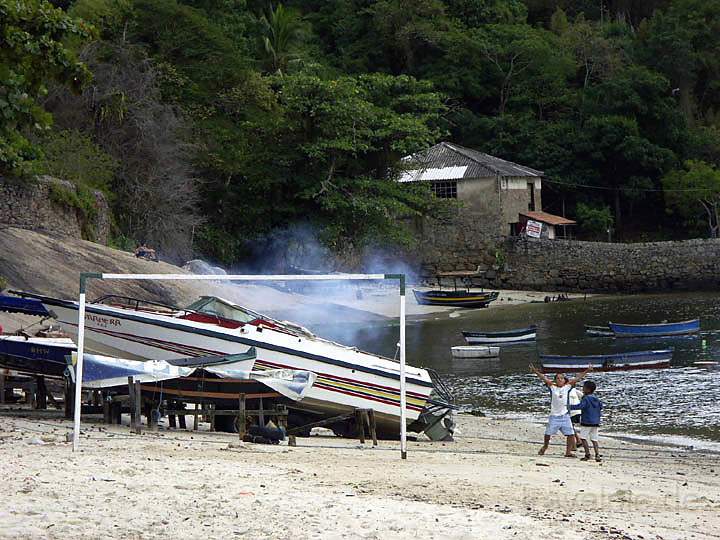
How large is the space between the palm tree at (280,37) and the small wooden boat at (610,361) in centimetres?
3547

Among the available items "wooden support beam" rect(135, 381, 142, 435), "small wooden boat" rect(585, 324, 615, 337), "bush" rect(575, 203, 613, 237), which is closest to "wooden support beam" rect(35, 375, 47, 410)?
"wooden support beam" rect(135, 381, 142, 435)

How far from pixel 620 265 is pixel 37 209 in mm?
32316

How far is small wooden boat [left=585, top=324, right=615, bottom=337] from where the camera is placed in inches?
1492

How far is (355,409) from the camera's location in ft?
56.2

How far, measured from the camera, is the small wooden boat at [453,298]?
48250mm

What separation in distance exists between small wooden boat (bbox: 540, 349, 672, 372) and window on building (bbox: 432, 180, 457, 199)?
2779 cm

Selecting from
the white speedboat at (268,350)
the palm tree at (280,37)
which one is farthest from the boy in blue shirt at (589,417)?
the palm tree at (280,37)

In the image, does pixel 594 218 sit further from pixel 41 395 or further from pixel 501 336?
pixel 41 395

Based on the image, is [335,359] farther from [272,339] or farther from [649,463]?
[649,463]

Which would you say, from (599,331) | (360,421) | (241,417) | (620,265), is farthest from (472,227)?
(241,417)

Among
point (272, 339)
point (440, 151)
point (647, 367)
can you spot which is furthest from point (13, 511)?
point (440, 151)

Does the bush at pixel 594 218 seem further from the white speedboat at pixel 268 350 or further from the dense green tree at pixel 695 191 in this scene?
the white speedboat at pixel 268 350

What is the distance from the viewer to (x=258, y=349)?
17094 millimetres

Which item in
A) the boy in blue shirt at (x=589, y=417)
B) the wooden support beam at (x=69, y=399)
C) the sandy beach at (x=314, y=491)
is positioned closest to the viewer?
the sandy beach at (x=314, y=491)
